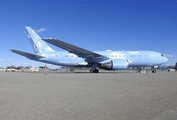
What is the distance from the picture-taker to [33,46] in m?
29.5

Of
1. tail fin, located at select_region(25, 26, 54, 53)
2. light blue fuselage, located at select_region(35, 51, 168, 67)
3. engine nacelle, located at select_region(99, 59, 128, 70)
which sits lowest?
engine nacelle, located at select_region(99, 59, 128, 70)

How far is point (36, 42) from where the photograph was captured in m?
29.4

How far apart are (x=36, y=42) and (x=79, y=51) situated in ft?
28.4

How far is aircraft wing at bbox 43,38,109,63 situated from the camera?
23.1 m

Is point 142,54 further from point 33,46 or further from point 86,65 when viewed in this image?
point 33,46

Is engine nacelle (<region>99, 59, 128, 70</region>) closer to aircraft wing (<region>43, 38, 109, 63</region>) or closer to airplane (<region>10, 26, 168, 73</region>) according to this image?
airplane (<region>10, 26, 168, 73</region>)

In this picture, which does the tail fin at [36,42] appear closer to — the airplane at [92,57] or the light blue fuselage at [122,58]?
the airplane at [92,57]

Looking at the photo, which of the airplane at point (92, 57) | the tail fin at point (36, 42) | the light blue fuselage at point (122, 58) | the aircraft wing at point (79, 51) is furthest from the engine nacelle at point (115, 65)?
the tail fin at point (36, 42)

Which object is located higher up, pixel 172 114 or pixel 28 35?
pixel 28 35

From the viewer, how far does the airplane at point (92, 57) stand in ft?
82.4

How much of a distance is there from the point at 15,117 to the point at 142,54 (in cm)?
2605

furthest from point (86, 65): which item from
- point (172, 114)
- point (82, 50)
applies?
point (172, 114)

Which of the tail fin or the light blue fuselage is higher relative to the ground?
the tail fin

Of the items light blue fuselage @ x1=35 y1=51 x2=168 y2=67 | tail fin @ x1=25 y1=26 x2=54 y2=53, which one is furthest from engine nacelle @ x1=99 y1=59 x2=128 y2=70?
tail fin @ x1=25 y1=26 x2=54 y2=53
